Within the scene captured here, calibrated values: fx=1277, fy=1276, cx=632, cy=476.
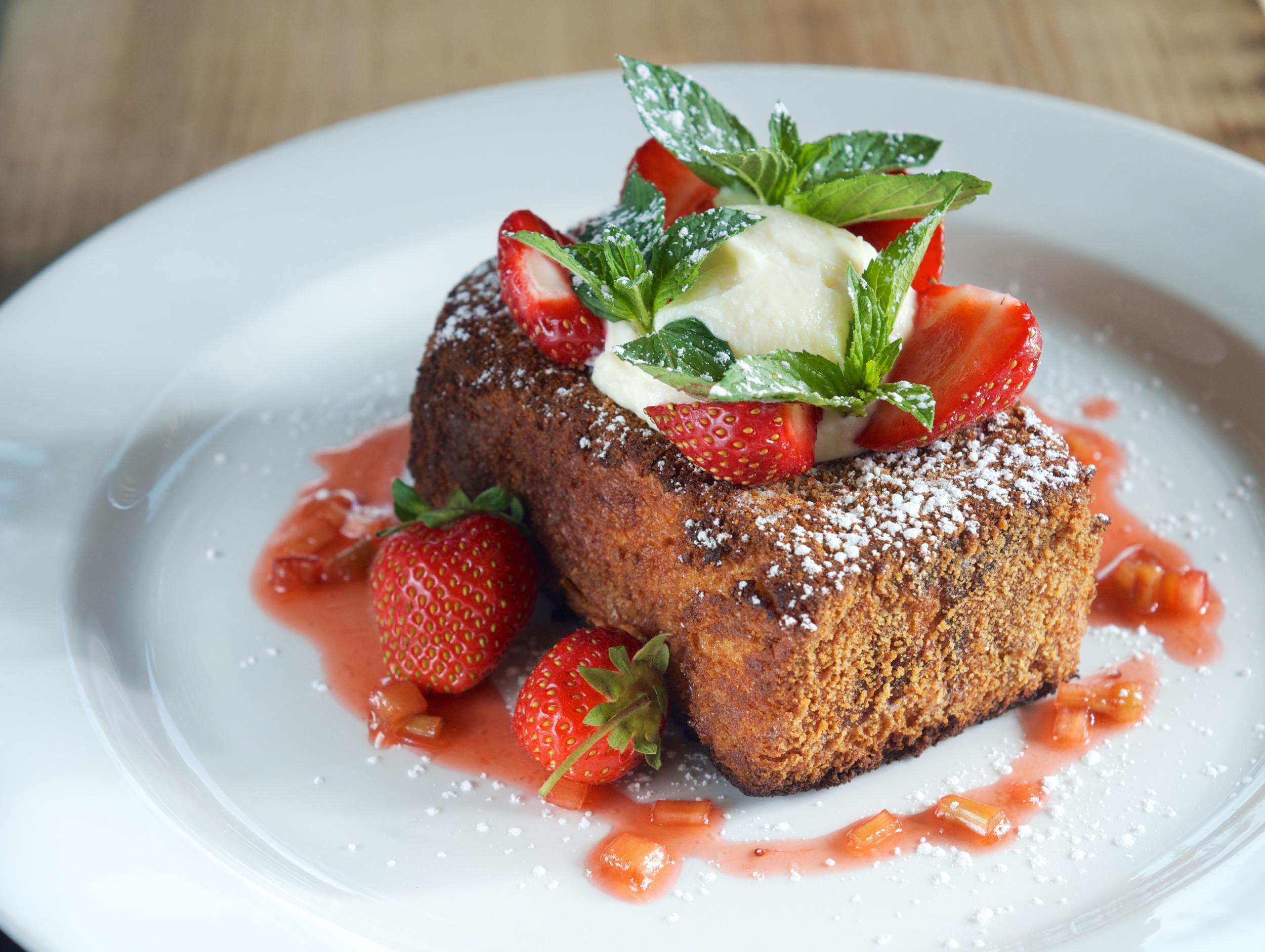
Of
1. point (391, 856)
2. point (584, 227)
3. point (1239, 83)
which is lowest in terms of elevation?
point (391, 856)

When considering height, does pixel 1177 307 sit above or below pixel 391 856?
above

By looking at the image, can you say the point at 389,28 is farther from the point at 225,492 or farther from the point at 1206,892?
the point at 1206,892

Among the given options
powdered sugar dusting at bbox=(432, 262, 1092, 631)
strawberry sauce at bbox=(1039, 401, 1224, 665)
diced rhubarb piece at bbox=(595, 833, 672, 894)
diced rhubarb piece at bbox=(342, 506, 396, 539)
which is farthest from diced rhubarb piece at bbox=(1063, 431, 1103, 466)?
diced rhubarb piece at bbox=(342, 506, 396, 539)

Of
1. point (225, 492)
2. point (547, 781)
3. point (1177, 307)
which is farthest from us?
point (1177, 307)

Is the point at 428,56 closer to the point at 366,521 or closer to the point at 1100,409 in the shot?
the point at 366,521

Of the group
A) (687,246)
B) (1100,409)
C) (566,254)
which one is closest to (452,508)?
(566,254)

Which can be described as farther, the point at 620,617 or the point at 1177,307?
the point at 1177,307

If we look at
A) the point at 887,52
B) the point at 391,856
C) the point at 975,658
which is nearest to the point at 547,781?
the point at 391,856
